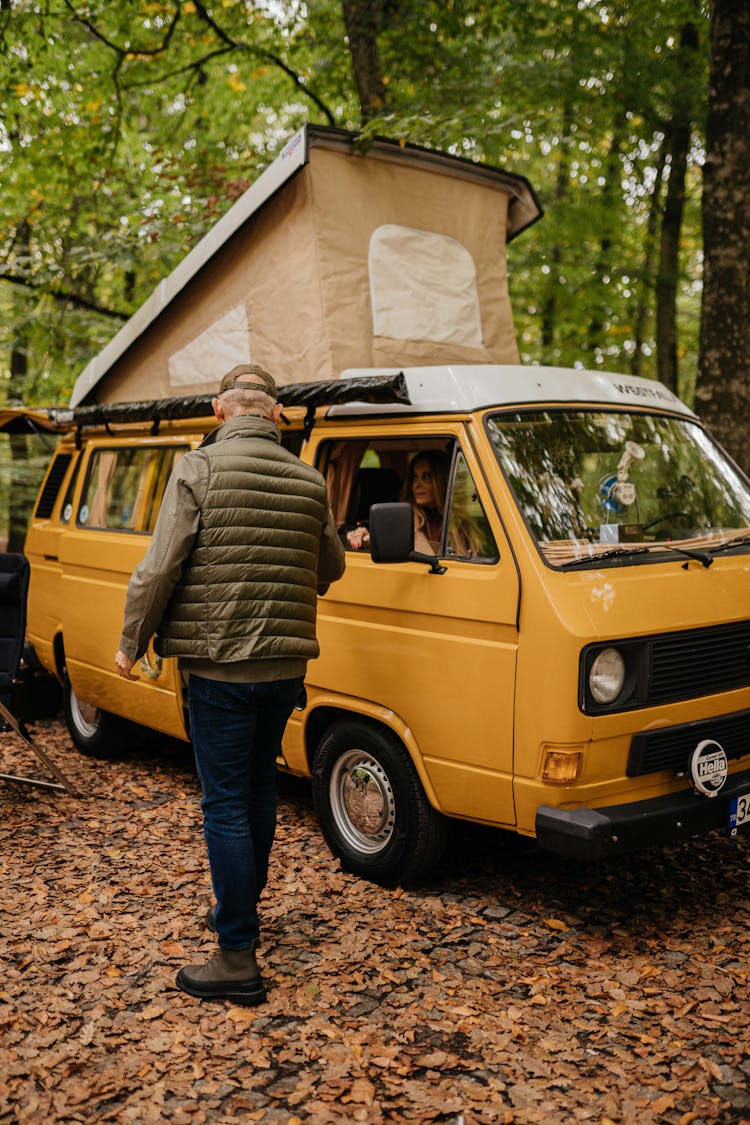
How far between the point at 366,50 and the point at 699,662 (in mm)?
9383

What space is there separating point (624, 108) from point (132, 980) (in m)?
12.1

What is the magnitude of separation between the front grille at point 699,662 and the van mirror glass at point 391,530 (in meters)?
1.14

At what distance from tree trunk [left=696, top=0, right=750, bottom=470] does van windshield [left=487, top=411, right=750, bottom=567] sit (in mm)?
2293

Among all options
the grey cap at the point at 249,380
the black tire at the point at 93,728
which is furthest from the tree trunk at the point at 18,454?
the grey cap at the point at 249,380

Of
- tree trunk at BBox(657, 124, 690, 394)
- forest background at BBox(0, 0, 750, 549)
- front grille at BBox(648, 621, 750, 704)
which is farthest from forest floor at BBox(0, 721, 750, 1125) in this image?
tree trunk at BBox(657, 124, 690, 394)

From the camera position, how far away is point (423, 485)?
517cm

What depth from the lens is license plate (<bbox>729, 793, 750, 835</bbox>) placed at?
4316mm

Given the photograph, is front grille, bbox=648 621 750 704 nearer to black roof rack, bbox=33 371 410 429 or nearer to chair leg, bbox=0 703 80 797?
black roof rack, bbox=33 371 410 429

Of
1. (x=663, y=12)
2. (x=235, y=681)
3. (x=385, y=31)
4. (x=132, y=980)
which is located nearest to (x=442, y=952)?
(x=132, y=980)

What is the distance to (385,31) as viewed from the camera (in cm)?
1162

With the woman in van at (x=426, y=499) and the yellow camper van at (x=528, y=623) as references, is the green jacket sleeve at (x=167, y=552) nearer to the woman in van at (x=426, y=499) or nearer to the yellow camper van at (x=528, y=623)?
the yellow camper van at (x=528, y=623)

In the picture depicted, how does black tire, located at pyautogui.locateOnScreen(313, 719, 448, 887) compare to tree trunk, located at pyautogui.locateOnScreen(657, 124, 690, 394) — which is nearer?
black tire, located at pyautogui.locateOnScreen(313, 719, 448, 887)

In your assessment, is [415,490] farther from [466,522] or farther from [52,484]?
[52,484]

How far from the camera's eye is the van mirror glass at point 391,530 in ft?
14.3
